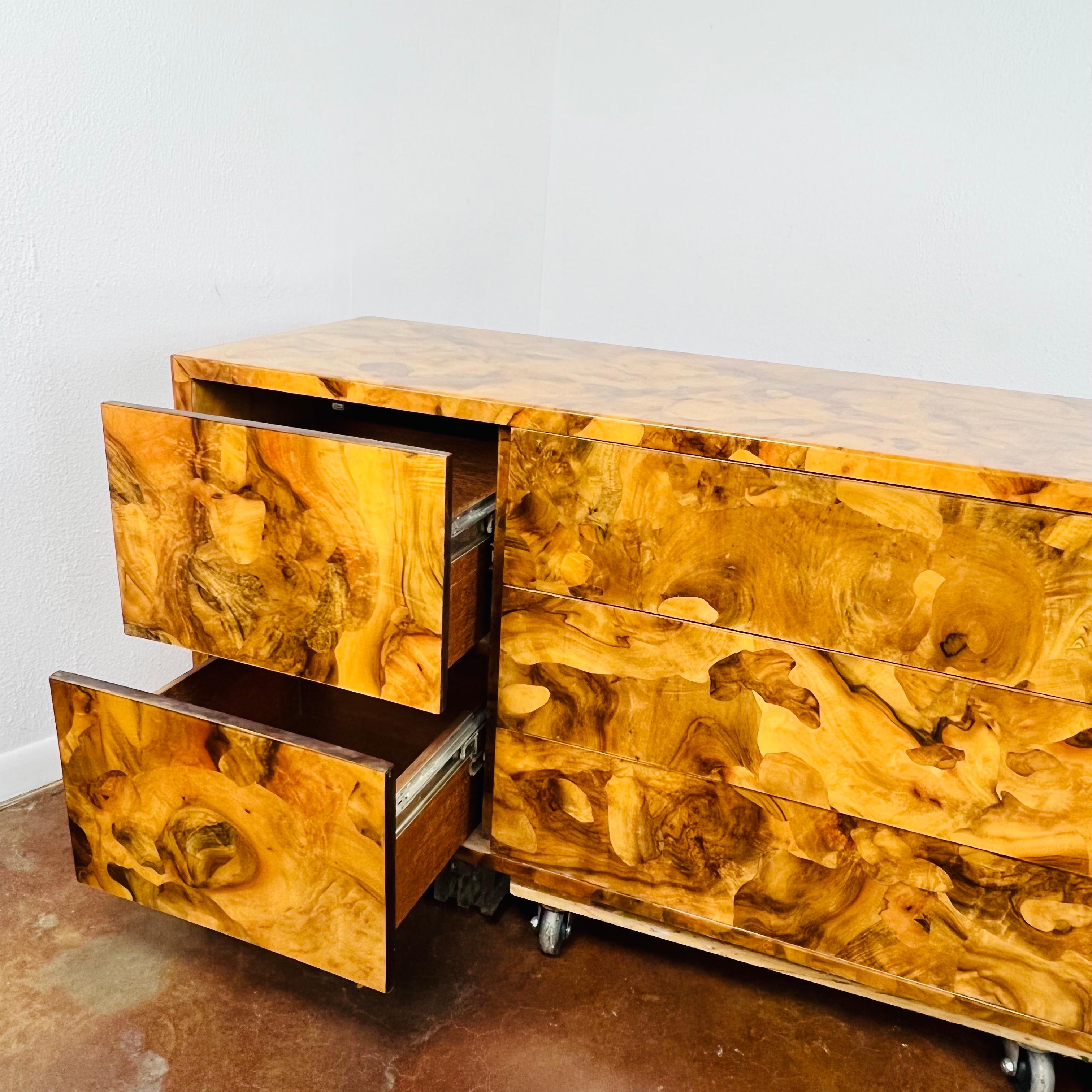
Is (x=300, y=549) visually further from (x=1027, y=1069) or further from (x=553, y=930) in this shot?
(x=1027, y=1069)

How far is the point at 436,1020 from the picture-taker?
0.95 metres

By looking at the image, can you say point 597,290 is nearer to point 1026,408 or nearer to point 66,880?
point 1026,408

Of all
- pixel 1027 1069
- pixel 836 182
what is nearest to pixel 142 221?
pixel 836 182

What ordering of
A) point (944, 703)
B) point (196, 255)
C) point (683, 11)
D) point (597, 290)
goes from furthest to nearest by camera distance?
1. point (597, 290)
2. point (683, 11)
3. point (196, 255)
4. point (944, 703)

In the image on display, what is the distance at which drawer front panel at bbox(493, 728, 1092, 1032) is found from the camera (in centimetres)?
85

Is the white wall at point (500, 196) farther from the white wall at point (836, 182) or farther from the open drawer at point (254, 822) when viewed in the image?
the open drawer at point (254, 822)

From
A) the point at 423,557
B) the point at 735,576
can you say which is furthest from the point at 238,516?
the point at 735,576

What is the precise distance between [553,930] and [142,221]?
1.01m

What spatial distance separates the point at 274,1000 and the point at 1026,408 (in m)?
1.03

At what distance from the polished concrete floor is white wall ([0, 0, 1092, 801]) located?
36 cm

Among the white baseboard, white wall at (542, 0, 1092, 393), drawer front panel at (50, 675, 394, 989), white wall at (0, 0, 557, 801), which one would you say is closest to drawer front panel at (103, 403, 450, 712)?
drawer front panel at (50, 675, 394, 989)

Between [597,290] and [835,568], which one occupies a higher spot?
[597,290]

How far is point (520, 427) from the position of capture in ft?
2.88

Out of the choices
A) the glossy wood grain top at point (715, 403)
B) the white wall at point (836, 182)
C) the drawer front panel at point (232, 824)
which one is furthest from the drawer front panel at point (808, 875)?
the white wall at point (836, 182)
